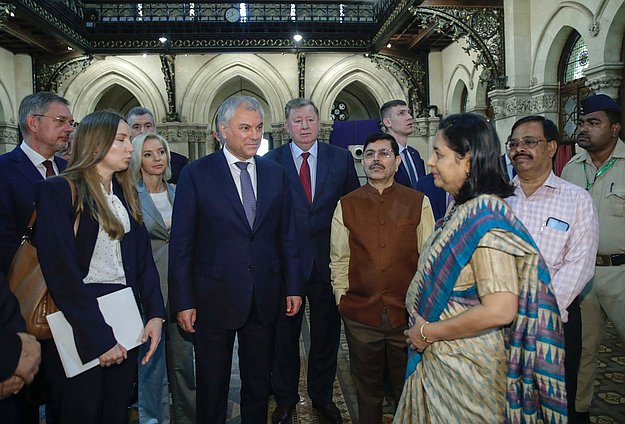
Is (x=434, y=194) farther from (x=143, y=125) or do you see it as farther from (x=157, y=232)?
(x=143, y=125)

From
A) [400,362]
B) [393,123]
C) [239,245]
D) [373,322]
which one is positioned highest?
[393,123]

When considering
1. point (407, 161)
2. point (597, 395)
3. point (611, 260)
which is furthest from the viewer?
point (407, 161)

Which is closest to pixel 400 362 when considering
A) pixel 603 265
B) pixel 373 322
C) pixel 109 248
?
pixel 373 322

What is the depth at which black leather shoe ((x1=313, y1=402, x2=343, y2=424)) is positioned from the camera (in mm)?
3154

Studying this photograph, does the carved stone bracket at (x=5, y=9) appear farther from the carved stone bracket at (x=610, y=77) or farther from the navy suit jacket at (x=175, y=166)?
the carved stone bracket at (x=610, y=77)

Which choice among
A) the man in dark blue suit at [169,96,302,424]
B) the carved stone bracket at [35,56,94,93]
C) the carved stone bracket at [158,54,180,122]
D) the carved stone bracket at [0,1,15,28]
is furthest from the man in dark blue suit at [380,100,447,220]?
the carved stone bracket at [35,56,94,93]

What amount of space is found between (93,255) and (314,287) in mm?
1510

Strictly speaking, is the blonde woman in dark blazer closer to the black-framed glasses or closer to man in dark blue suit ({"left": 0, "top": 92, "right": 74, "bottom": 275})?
man in dark blue suit ({"left": 0, "top": 92, "right": 74, "bottom": 275})

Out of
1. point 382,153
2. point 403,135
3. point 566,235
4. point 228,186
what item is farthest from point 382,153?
point 403,135

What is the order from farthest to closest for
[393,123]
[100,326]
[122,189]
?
[393,123]
[122,189]
[100,326]

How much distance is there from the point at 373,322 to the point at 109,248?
1335 mm

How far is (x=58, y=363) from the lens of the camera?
200cm

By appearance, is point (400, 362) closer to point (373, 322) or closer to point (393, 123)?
point (373, 322)

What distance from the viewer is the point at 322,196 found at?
327cm
